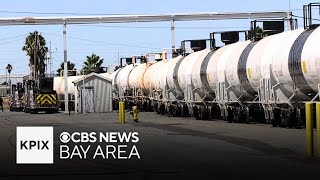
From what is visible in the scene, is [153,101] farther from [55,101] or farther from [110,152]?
[110,152]

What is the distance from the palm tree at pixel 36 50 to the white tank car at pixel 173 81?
2526 inches

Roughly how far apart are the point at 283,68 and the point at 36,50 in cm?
8214

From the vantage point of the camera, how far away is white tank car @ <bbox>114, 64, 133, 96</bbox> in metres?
54.6

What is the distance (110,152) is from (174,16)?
42676mm

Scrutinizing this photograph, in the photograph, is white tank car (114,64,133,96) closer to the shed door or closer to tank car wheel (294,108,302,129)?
the shed door

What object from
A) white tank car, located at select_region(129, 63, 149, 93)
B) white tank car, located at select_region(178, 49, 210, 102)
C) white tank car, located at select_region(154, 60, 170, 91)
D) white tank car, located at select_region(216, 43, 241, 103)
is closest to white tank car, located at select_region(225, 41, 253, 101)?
white tank car, located at select_region(216, 43, 241, 103)

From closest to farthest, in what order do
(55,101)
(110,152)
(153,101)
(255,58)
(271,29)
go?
(110,152) → (255,58) → (271,29) → (153,101) → (55,101)

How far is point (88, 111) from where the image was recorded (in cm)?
5141

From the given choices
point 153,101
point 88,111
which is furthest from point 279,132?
point 88,111

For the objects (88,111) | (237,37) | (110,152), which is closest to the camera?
(110,152)

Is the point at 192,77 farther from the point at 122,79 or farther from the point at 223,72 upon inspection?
the point at 122,79

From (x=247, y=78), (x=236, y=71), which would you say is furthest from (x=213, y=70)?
(x=247, y=78)

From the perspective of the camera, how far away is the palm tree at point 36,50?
333 ft

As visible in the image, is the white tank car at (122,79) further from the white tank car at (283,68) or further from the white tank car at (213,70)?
the white tank car at (283,68)
